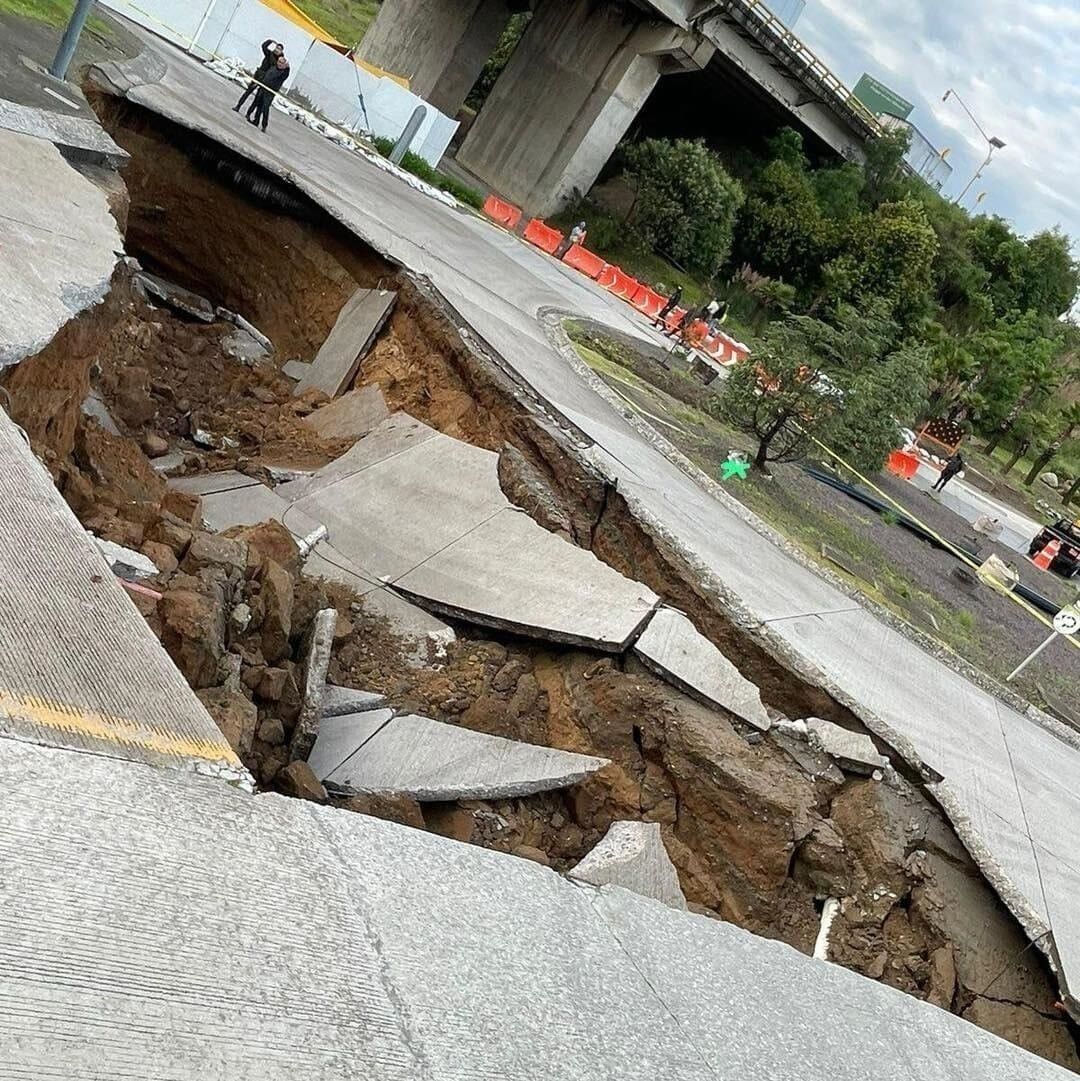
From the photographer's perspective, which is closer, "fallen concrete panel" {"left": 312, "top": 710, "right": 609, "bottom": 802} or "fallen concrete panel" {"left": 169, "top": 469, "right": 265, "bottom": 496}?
"fallen concrete panel" {"left": 312, "top": 710, "right": 609, "bottom": 802}

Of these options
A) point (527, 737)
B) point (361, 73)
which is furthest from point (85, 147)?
point (361, 73)

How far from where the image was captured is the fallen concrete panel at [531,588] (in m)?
5.56

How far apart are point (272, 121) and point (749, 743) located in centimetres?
1410

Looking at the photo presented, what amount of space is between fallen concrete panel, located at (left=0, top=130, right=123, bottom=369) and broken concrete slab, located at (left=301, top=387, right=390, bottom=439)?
2576 millimetres

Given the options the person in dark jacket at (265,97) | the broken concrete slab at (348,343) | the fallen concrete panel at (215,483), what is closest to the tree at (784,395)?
the broken concrete slab at (348,343)

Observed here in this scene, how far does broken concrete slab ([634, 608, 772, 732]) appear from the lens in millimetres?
5184

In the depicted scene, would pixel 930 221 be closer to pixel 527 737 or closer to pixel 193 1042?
pixel 527 737

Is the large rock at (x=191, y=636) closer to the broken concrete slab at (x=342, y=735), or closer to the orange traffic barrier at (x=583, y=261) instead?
the broken concrete slab at (x=342, y=735)

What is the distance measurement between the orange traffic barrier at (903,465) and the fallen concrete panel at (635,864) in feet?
61.4

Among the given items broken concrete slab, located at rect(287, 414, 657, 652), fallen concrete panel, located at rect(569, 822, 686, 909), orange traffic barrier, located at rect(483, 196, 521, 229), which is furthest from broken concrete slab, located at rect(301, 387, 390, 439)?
orange traffic barrier, located at rect(483, 196, 521, 229)

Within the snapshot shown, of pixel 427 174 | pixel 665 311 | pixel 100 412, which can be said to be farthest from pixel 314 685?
pixel 665 311

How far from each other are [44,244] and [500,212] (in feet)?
66.6

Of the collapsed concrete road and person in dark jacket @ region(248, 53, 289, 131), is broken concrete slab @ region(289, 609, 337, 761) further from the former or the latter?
person in dark jacket @ region(248, 53, 289, 131)

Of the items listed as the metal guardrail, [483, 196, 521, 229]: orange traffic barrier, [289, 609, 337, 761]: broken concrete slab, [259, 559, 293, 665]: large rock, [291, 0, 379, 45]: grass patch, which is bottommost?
[289, 609, 337, 761]: broken concrete slab
